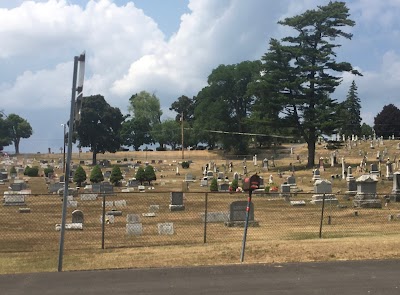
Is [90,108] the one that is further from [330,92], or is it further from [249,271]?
[249,271]

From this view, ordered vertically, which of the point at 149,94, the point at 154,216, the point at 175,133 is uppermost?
the point at 149,94

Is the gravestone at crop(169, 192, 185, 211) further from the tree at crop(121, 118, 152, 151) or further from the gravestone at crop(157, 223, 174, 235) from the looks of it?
the tree at crop(121, 118, 152, 151)

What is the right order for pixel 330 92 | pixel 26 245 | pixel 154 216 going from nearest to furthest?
Answer: pixel 26 245 < pixel 154 216 < pixel 330 92

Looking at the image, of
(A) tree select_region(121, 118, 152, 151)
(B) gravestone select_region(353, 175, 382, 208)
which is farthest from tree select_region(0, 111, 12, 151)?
(B) gravestone select_region(353, 175, 382, 208)

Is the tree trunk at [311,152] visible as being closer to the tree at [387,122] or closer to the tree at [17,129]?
the tree at [387,122]

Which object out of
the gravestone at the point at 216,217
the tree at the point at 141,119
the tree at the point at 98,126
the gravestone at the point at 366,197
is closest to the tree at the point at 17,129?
the tree at the point at 141,119

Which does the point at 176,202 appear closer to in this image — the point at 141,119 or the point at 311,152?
the point at 311,152

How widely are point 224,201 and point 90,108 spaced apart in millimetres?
61362

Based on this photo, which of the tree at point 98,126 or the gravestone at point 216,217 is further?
the tree at point 98,126

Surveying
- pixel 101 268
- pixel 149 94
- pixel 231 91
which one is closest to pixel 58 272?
pixel 101 268

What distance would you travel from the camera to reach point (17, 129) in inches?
5300

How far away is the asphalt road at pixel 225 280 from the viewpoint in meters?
7.94

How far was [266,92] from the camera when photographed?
60031mm

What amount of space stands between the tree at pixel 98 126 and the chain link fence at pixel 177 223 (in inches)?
2319
